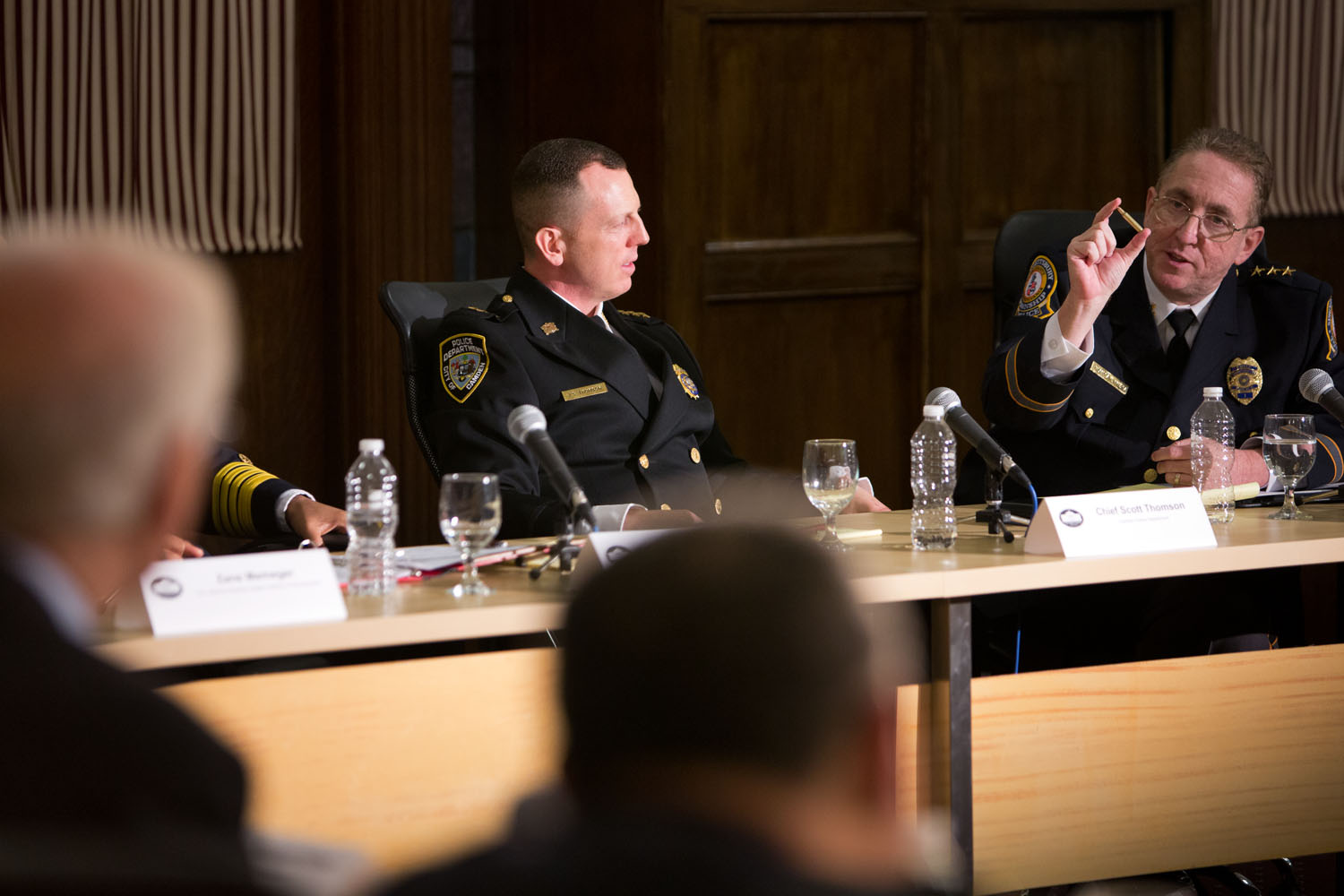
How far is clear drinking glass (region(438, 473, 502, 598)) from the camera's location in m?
1.95

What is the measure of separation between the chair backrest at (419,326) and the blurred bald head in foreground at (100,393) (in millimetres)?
1880

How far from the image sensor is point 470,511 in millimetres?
1961

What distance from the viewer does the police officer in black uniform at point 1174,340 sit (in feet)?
9.21

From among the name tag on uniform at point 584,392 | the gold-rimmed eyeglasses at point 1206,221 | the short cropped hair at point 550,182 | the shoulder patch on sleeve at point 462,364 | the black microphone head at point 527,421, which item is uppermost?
the short cropped hair at point 550,182

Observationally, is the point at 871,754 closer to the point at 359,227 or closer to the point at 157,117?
A: the point at 359,227

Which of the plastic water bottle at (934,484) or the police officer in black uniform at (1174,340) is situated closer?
the plastic water bottle at (934,484)

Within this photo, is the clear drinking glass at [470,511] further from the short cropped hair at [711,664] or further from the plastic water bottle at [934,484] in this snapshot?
the short cropped hair at [711,664]

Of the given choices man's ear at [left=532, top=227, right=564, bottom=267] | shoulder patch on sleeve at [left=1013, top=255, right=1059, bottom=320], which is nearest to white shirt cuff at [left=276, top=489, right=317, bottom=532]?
man's ear at [left=532, top=227, right=564, bottom=267]

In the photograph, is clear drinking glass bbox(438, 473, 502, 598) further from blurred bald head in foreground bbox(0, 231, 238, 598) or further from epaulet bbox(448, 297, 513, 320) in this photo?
blurred bald head in foreground bbox(0, 231, 238, 598)

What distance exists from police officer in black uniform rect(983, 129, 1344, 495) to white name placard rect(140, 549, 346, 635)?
1.42 metres

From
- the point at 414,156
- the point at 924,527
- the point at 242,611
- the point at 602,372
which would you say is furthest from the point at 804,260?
the point at 242,611

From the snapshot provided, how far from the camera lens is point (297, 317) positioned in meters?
4.58

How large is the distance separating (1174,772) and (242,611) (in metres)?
1.32

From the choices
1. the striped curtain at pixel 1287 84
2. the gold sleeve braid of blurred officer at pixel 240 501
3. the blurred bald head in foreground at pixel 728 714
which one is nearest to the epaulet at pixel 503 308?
the gold sleeve braid of blurred officer at pixel 240 501
